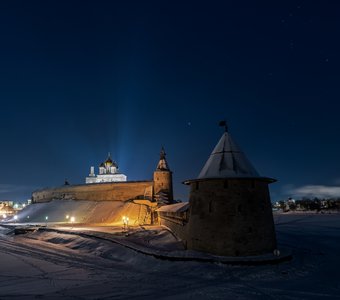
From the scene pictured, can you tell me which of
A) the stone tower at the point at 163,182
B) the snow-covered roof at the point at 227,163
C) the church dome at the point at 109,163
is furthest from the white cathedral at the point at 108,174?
the snow-covered roof at the point at 227,163

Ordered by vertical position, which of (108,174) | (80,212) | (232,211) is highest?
(108,174)

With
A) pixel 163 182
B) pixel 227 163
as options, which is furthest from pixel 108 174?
pixel 227 163

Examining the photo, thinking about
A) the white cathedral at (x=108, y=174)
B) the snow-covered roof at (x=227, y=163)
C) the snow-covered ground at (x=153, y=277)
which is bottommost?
the snow-covered ground at (x=153, y=277)

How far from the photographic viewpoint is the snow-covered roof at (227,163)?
1578 centimetres

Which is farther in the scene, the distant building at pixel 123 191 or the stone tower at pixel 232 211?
the distant building at pixel 123 191

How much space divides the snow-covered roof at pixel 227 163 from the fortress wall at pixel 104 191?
2899 centimetres

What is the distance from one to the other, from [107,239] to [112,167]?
2123 inches

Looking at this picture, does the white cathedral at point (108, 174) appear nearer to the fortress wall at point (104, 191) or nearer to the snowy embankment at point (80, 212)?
the fortress wall at point (104, 191)

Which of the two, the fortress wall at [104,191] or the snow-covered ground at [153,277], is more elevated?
the fortress wall at [104,191]

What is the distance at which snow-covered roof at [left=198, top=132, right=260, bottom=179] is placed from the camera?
15778 millimetres

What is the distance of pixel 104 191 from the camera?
165ft

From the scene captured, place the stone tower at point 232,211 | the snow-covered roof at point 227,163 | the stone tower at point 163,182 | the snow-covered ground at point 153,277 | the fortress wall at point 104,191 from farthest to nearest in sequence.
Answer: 1. the fortress wall at point 104,191
2. the stone tower at point 163,182
3. the snow-covered roof at point 227,163
4. the stone tower at point 232,211
5. the snow-covered ground at point 153,277

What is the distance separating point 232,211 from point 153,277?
464cm

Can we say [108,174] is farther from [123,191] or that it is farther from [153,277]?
[153,277]
